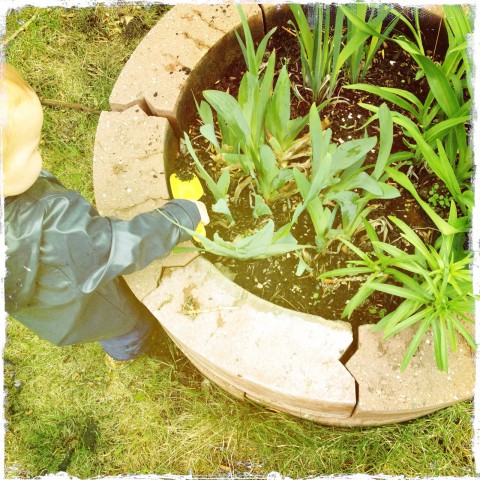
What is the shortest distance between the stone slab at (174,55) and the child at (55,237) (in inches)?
11.9

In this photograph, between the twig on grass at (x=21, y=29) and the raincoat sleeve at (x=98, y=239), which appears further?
the twig on grass at (x=21, y=29)

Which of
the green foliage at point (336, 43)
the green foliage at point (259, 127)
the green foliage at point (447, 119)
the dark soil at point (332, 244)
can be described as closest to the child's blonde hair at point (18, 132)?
the green foliage at point (259, 127)

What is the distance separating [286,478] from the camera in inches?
62.6

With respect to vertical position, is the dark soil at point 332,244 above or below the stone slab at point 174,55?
below

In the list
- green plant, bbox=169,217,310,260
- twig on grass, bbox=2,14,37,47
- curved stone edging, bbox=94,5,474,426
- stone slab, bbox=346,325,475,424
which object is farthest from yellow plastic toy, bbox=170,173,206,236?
twig on grass, bbox=2,14,37,47

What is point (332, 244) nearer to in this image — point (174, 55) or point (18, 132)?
point (174, 55)

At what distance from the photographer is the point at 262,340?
120 centimetres

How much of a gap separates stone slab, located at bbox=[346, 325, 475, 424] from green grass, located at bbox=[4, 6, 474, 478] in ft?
1.37

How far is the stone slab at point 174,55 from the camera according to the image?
1.40 meters

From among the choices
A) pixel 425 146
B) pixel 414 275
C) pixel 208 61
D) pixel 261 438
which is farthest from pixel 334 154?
pixel 261 438

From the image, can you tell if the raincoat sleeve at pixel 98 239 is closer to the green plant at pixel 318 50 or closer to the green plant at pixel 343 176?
the green plant at pixel 343 176

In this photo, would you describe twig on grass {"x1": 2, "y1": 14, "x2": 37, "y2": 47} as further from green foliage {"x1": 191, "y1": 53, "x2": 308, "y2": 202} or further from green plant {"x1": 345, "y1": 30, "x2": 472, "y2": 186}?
green plant {"x1": 345, "y1": 30, "x2": 472, "y2": 186}

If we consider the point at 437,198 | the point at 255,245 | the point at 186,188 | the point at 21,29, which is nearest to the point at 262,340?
Result: the point at 255,245

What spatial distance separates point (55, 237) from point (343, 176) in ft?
2.17
